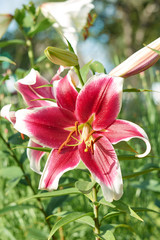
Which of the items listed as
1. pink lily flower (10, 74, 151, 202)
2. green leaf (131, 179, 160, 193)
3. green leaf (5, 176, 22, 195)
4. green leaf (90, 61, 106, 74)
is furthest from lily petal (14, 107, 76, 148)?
green leaf (131, 179, 160, 193)

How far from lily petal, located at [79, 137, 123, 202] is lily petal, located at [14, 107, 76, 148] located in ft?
0.12

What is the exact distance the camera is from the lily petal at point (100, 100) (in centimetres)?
37

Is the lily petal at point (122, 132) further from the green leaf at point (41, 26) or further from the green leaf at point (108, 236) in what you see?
the green leaf at point (41, 26)

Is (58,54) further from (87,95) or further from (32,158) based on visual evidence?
(32,158)

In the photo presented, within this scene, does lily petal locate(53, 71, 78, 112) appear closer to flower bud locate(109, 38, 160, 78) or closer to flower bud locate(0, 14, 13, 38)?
flower bud locate(109, 38, 160, 78)

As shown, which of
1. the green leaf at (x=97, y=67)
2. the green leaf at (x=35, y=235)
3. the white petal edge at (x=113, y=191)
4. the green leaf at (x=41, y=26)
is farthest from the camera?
the green leaf at (x=41, y=26)

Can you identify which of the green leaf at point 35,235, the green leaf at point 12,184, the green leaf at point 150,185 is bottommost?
the green leaf at point 150,185

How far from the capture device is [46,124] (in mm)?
405

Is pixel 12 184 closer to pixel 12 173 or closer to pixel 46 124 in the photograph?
pixel 12 173

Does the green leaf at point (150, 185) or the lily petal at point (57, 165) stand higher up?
the lily petal at point (57, 165)

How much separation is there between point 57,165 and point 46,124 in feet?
0.19

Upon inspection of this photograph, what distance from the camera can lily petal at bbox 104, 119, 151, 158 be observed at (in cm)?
37

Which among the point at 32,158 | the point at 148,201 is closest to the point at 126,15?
the point at 148,201

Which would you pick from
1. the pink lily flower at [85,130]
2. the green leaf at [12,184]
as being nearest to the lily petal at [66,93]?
the pink lily flower at [85,130]
